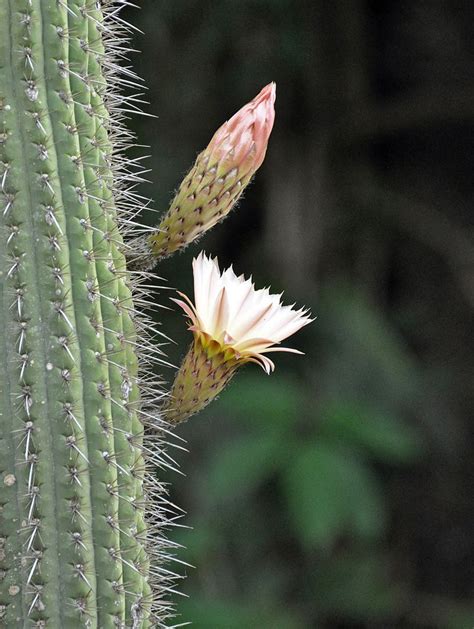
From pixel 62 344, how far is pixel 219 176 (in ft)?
0.74

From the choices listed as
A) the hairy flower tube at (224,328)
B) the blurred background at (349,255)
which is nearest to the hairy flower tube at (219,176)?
the hairy flower tube at (224,328)

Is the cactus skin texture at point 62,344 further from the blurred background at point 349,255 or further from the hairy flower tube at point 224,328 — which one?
the blurred background at point 349,255

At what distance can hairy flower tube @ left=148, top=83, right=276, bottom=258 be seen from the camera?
3.31 feet

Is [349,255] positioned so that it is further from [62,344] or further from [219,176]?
[62,344]

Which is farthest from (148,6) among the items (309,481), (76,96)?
(76,96)

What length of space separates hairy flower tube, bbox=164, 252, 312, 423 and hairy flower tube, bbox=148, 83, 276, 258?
40mm

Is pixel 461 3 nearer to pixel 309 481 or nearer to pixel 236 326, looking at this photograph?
pixel 309 481

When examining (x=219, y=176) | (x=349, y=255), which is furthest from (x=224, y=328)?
(x=349, y=255)

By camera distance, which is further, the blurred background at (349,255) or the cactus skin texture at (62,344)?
the blurred background at (349,255)

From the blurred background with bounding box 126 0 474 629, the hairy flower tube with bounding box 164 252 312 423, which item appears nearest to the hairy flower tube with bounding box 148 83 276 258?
the hairy flower tube with bounding box 164 252 312 423

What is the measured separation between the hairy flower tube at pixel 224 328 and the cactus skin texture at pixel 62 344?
7cm

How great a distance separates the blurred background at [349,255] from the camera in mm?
2654

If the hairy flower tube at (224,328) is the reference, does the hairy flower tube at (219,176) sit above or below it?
above

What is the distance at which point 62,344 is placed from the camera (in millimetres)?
927
